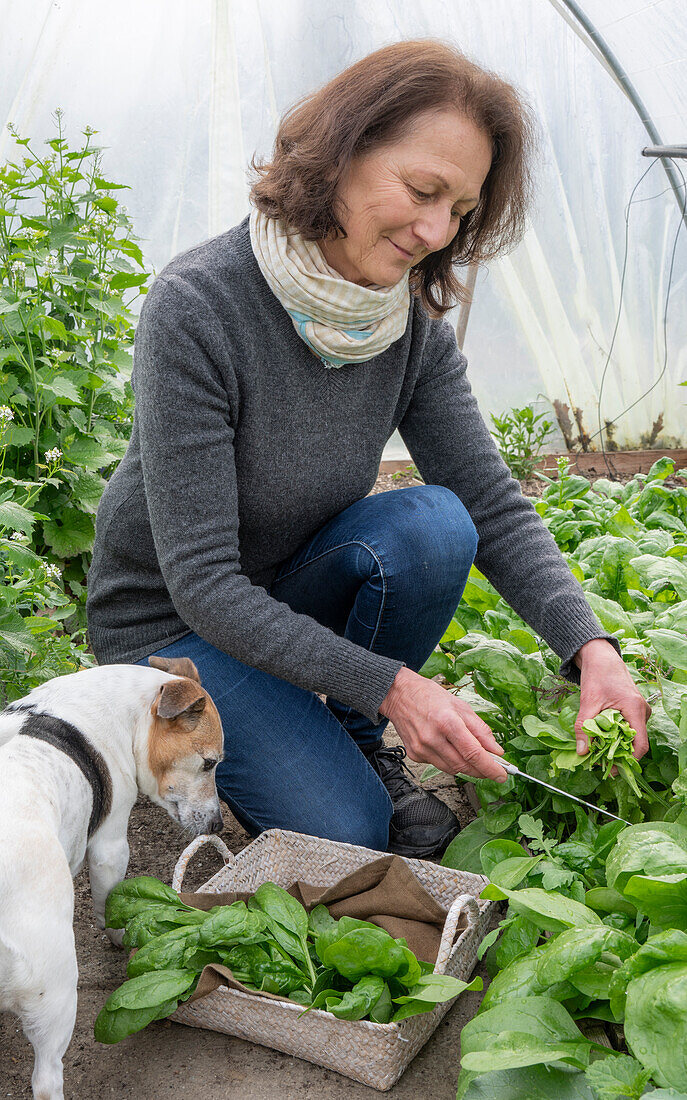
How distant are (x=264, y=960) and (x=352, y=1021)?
0.20 meters

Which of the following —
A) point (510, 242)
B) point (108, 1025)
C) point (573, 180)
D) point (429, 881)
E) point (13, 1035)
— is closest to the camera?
point (108, 1025)

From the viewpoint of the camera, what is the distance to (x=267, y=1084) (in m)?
1.61

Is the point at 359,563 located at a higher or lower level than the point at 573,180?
lower

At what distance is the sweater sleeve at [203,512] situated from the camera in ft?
6.04

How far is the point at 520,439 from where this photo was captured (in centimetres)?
540

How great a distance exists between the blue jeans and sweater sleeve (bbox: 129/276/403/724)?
0.26 metres

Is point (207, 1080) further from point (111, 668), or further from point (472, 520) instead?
point (472, 520)

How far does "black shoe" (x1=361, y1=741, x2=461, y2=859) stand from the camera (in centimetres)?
222

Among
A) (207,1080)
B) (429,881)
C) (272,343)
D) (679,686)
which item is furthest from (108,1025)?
(272,343)

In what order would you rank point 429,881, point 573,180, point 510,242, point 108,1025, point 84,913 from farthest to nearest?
point 573,180 < point 510,242 < point 84,913 < point 429,881 < point 108,1025

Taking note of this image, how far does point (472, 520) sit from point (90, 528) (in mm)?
1363

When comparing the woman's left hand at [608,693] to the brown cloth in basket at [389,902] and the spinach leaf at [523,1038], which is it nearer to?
the brown cloth in basket at [389,902]

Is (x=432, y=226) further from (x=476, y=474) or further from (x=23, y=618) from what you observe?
(x=23, y=618)

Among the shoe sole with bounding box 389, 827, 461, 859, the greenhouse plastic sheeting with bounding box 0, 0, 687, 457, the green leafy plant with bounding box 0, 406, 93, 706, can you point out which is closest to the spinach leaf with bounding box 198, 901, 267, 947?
the shoe sole with bounding box 389, 827, 461, 859
